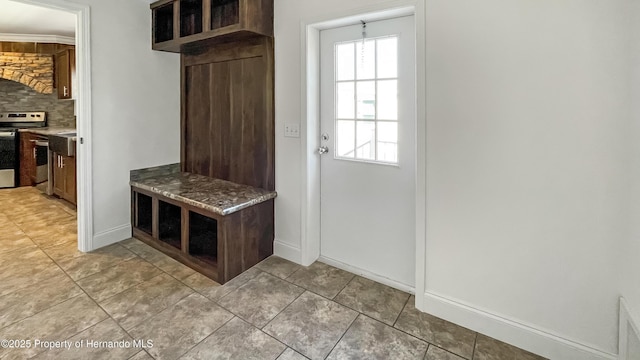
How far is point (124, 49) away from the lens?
112 inches

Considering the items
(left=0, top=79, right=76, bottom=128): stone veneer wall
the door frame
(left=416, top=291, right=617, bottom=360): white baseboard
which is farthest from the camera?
(left=0, top=79, right=76, bottom=128): stone veneer wall

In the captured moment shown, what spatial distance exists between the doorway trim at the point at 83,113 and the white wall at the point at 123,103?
1.8 inches

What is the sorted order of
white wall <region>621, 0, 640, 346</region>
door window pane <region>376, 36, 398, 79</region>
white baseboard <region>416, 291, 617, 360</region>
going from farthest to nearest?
door window pane <region>376, 36, 398, 79</region>
white baseboard <region>416, 291, 617, 360</region>
white wall <region>621, 0, 640, 346</region>

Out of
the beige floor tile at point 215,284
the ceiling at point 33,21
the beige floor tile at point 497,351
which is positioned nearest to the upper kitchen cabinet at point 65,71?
the ceiling at point 33,21

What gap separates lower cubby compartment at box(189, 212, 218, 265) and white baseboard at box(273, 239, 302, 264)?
19.2 inches

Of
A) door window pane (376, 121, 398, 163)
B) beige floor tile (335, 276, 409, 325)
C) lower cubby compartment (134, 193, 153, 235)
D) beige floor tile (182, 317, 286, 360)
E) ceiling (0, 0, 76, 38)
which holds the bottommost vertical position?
beige floor tile (182, 317, 286, 360)

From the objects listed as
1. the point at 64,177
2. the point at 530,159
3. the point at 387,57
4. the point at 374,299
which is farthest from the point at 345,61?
the point at 64,177

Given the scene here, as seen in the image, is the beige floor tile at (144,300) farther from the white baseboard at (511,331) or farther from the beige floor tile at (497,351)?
the beige floor tile at (497,351)

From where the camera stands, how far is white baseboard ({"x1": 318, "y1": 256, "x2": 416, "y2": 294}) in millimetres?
2205

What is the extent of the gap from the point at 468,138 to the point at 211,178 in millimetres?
2280

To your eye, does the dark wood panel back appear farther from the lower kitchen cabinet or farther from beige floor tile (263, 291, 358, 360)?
the lower kitchen cabinet

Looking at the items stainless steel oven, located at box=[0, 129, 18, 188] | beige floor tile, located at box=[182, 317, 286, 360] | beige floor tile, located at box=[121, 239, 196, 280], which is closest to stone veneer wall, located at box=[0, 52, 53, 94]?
stainless steel oven, located at box=[0, 129, 18, 188]

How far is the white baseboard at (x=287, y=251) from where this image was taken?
2.59 m

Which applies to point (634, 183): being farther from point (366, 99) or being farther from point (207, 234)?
point (207, 234)
